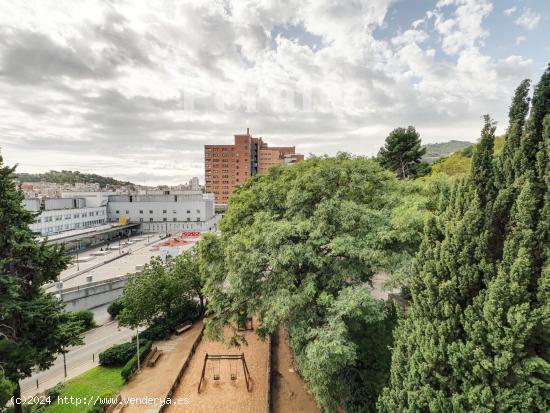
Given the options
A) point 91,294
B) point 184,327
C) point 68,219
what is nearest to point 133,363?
point 184,327

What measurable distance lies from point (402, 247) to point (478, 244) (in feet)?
13.1

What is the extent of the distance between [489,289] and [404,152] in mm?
31058

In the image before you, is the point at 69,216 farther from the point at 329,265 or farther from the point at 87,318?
the point at 329,265

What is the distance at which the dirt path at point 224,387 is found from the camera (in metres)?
13.1

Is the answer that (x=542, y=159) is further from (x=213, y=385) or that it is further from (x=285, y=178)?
(x=213, y=385)

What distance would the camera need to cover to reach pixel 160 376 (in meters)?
16.0

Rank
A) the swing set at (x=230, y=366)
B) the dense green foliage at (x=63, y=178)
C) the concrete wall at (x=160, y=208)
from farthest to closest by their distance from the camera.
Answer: the dense green foliage at (x=63, y=178) < the concrete wall at (x=160, y=208) < the swing set at (x=230, y=366)

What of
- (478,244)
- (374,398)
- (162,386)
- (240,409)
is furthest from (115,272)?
(478,244)

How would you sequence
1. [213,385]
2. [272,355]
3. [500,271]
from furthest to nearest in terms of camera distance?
[272,355] < [213,385] < [500,271]

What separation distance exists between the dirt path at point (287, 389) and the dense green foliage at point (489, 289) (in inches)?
259

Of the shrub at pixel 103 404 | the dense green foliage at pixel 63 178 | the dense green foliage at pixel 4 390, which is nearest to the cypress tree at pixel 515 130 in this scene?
the dense green foliage at pixel 4 390

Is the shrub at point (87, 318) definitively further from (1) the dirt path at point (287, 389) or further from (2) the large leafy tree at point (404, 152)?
(2) the large leafy tree at point (404, 152)

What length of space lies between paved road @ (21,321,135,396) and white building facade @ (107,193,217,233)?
4351 centimetres

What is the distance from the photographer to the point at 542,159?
6473 millimetres
